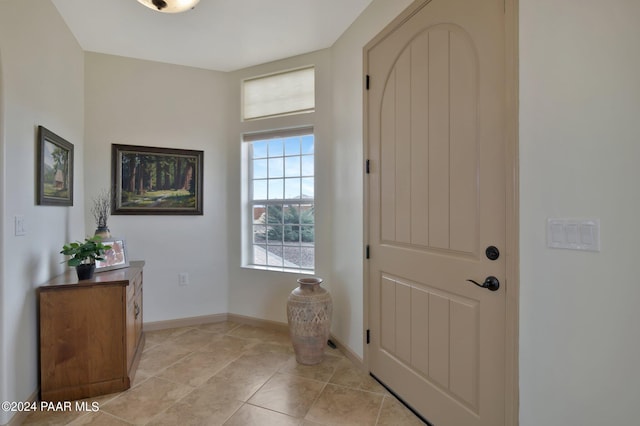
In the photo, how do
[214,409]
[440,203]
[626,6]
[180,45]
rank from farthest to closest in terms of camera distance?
[180,45] → [214,409] → [440,203] → [626,6]

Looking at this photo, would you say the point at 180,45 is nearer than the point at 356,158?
No

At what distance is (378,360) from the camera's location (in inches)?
85.7

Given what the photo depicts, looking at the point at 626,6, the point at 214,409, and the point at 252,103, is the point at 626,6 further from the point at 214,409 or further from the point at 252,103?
the point at 252,103

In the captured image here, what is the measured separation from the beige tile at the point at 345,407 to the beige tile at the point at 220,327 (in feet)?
4.77

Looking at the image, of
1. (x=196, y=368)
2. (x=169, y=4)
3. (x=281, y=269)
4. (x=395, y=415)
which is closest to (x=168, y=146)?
(x=169, y=4)

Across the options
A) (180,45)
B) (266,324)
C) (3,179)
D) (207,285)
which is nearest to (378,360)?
(266,324)

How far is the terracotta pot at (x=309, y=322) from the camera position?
2395mm

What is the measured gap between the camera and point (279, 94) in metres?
3.16

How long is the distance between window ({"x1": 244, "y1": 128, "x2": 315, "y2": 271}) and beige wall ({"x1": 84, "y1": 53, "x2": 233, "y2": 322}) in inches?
13.9

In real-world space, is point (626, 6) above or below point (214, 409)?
above

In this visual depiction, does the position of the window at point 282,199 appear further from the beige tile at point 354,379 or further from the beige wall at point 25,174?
the beige wall at point 25,174

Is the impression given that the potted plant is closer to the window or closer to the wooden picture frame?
the wooden picture frame

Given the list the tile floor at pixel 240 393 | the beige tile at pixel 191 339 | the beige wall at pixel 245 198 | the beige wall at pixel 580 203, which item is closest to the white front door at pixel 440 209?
the beige wall at pixel 580 203

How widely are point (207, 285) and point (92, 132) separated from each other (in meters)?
1.86
